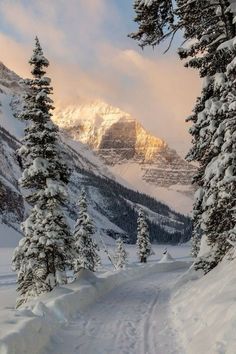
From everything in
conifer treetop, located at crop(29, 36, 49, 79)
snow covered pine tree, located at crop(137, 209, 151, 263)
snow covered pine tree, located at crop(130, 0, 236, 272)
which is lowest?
snow covered pine tree, located at crop(137, 209, 151, 263)

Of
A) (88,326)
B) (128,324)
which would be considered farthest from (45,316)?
(128,324)

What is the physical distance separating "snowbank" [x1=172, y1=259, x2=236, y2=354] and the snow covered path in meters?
0.43

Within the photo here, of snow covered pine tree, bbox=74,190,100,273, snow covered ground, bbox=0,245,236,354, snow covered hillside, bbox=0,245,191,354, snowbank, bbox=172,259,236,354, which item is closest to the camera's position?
snowbank, bbox=172,259,236,354

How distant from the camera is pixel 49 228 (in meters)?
22.4

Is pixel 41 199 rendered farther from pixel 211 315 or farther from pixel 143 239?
pixel 143 239

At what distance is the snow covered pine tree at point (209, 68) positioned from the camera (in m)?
13.9

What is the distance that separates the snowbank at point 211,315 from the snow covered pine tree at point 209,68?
60.3 inches

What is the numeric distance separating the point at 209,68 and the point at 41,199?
10.4m

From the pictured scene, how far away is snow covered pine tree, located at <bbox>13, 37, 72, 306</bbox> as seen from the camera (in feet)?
73.8

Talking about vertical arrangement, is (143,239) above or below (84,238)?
below

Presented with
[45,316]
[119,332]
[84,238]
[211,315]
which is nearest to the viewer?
[211,315]

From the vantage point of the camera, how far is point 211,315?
38.9ft

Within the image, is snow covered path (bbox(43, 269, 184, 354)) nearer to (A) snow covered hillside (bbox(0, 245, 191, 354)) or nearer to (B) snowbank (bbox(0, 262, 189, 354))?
(A) snow covered hillside (bbox(0, 245, 191, 354))

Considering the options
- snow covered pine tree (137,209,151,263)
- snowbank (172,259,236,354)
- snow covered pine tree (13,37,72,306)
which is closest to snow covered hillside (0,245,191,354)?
snowbank (172,259,236,354)
